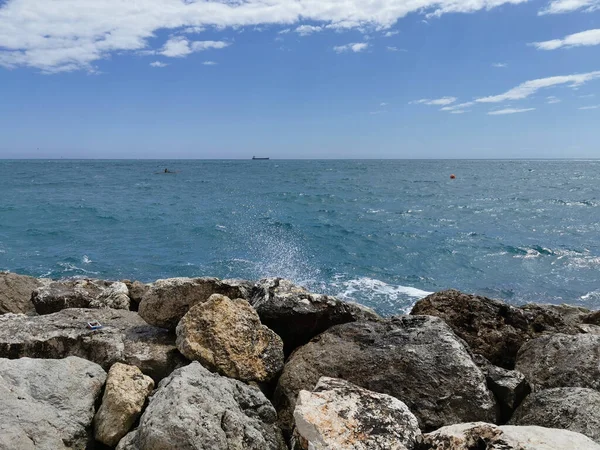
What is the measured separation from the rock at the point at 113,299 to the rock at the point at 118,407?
3826 mm

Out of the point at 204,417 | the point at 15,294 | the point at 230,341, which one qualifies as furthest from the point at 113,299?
the point at 204,417

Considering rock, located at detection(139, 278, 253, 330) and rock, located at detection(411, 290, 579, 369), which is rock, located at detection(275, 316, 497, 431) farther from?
rock, located at detection(139, 278, 253, 330)

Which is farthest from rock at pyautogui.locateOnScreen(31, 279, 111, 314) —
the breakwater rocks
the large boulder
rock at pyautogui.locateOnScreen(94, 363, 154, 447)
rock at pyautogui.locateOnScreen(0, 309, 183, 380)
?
rock at pyautogui.locateOnScreen(94, 363, 154, 447)

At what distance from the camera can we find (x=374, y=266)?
2094 cm

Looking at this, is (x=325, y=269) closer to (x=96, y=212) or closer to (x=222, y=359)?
(x=222, y=359)

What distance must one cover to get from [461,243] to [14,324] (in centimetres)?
2325

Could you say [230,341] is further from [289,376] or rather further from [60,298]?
[60,298]

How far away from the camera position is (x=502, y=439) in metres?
3.80

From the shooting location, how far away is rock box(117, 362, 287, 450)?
404 centimetres

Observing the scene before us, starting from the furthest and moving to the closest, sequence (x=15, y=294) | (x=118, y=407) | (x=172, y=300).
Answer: (x=15, y=294) < (x=172, y=300) < (x=118, y=407)

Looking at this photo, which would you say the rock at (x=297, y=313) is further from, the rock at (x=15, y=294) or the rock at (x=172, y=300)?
the rock at (x=15, y=294)

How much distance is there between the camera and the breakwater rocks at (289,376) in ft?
13.6

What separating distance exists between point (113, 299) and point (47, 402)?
4.25m

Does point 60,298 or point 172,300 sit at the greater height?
point 172,300
